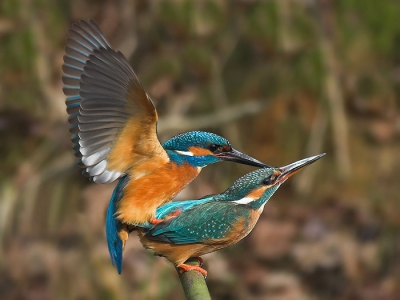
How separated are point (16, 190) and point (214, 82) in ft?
4.48

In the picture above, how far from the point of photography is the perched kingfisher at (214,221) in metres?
2.25

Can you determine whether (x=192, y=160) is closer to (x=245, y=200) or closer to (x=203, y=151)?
(x=203, y=151)

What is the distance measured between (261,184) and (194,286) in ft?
1.13

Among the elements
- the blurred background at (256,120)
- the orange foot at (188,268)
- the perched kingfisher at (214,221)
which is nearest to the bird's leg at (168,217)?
the perched kingfisher at (214,221)

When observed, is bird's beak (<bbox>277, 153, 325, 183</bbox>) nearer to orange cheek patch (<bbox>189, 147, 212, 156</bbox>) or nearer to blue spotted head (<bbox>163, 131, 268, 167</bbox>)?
blue spotted head (<bbox>163, 131, 268, 167</bbox>)

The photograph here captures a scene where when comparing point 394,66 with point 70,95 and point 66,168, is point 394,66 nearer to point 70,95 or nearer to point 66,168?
point 66,168

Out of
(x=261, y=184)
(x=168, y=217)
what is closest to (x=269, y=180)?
(x=261, y=184)

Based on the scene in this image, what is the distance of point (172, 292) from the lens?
14.6 ft

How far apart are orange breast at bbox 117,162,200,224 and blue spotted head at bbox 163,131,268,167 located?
3 cm

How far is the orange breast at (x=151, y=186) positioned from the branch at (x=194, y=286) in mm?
224

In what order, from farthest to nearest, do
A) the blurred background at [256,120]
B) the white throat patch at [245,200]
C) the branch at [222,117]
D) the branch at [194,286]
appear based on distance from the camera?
the branch at [222,117], the blurred background at [256,120], the white throat patch at [245,200], the branch at [194,286]

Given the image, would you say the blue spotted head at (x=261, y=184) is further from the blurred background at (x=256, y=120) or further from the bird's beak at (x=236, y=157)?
the blurred background at (x=256, y=120)

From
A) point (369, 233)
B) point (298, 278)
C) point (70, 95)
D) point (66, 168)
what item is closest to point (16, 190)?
point (66, 168)

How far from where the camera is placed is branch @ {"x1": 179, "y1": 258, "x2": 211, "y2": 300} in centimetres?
201
